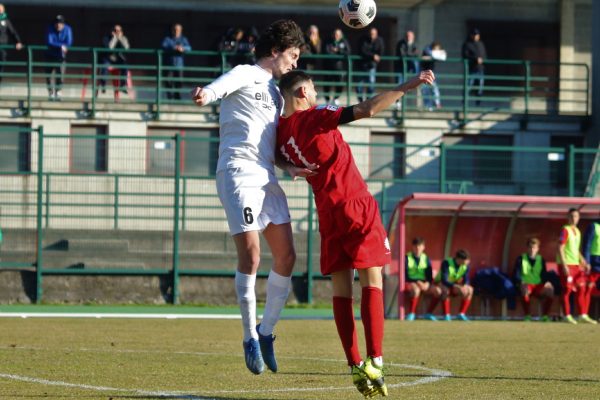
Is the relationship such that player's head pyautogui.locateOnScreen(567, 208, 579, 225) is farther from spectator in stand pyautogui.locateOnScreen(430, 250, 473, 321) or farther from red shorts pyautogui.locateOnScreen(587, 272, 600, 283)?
spectator in stand pyautogui.locateOnScreen(430, 250, 473, 321)

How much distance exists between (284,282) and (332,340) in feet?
16.8

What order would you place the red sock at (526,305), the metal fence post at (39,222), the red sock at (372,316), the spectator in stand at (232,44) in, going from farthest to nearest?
the spectator in stand at (232,44) < the metal fence post at (39,222) < the red sock at (526,305) < the red sock at (372,316)

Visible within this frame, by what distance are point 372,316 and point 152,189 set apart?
55.2ft

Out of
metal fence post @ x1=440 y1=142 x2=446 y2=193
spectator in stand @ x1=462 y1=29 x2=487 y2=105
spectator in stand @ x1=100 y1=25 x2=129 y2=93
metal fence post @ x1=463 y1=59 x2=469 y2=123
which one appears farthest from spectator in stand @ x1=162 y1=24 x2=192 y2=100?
metal fence post @ x1=440 y1=142 x2=446 y2=193

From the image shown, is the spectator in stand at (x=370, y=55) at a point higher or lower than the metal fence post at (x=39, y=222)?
higher

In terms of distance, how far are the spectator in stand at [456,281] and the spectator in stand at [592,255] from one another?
1.88 metres

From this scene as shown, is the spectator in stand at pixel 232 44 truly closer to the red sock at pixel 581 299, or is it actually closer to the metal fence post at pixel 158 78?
the metal fence post at pixel 158 78

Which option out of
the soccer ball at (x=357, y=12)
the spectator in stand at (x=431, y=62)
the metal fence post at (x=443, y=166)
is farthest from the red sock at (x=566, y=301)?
the soccer ball at (x=357, y=12)

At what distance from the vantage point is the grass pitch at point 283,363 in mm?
7781

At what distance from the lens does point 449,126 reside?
97.2 feet

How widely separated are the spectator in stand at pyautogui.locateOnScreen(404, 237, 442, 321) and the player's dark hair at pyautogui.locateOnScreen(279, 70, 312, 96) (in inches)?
446

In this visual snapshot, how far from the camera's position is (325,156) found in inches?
307

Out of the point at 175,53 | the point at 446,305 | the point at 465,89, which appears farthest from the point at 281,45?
the point at 465,89

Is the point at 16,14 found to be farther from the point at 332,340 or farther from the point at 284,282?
the point at 284,282
